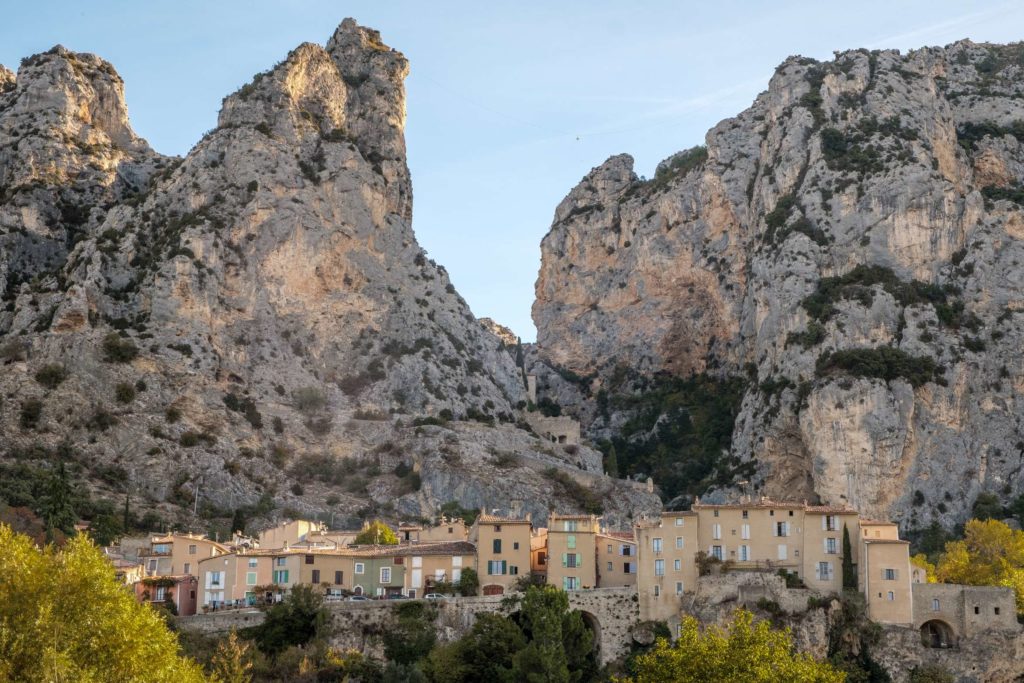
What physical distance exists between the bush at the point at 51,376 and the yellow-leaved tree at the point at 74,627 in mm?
72335

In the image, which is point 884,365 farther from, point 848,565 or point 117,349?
point 117,349

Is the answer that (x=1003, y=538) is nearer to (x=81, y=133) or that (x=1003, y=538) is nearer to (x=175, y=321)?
(x=175, y=321)

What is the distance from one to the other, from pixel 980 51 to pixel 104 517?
4547 inches

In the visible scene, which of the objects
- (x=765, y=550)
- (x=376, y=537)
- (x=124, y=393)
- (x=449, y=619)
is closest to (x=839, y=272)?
(x=376, y=537)

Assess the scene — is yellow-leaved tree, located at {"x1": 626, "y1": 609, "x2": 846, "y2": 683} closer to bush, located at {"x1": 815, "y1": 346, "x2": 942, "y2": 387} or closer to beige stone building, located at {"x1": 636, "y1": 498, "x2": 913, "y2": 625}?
beige stone building, located at {"x1": 636, "y1": 498, "x2": 913, "y2": 625}

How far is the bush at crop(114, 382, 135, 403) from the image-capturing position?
123 meters

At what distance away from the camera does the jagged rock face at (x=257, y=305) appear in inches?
4786

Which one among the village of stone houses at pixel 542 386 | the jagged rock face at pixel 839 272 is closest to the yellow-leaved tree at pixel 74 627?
the village of stone houses at pixel 542 386

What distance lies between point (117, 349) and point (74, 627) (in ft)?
261

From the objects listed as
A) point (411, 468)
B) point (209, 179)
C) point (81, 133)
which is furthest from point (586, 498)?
point (81, 133)

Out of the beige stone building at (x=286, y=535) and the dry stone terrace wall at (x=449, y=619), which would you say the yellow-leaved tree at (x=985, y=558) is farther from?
the beige stone building at (x=286, y=535)

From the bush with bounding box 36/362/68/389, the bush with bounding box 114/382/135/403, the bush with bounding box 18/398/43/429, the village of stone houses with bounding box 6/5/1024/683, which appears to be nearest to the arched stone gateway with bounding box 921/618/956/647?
the village of stone houses with bounding box 6/5/1024/683

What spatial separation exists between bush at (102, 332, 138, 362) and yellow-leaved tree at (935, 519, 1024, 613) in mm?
64122

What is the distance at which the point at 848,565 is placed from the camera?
83062 mm
